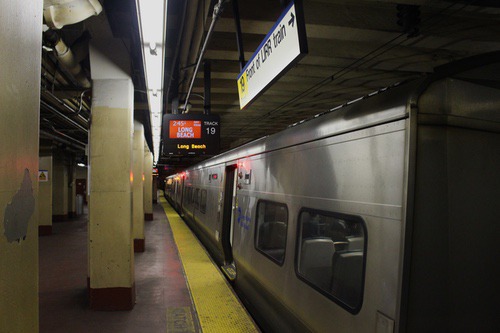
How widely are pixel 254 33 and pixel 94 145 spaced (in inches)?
101

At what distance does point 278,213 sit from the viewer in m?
4.50

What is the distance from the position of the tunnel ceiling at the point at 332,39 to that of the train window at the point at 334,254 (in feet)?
4.36

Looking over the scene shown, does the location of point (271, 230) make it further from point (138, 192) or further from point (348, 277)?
point (138, 192)

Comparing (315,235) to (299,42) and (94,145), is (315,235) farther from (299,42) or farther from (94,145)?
Answer: (94,145)

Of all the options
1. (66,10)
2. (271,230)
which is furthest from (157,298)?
(66,10)

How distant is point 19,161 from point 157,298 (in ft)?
15.1

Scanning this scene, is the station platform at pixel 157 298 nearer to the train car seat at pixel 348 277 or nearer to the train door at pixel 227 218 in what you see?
the train door at pixel 227 218

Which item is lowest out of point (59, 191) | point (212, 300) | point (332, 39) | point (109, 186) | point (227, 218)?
point (212, 300)

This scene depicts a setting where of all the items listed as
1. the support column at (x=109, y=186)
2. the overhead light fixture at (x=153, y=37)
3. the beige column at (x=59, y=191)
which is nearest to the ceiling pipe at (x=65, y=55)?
the support column at (x=109, y=186)

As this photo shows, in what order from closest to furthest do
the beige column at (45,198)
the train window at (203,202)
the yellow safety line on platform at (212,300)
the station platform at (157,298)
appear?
the yellow safety line on platform at (212,300) → the station platform at (157,298) → the train window at (203,202) → the beige column at (45,198)

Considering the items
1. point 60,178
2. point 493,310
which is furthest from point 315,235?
point 60,178

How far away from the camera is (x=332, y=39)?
527cm

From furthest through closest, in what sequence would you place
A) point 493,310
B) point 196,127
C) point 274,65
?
point 196,127
point 274,65
point 493,310

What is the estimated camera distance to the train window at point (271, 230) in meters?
4.34
